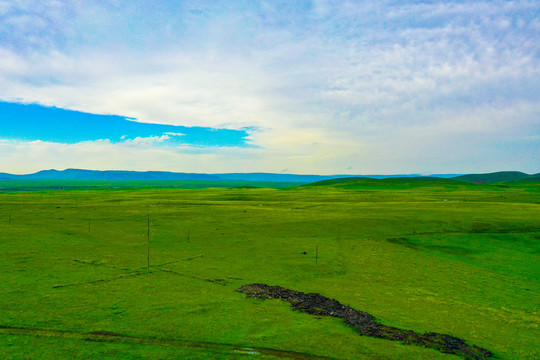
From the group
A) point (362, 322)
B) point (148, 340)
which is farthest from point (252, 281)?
point (148, 340)

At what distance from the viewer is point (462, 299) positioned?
2050 cm

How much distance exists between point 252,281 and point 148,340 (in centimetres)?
943

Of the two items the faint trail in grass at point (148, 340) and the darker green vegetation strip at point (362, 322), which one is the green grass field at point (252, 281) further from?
the darker green vegetation strip at point (362, 322)

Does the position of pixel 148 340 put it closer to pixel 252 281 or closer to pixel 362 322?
pixel 362 322

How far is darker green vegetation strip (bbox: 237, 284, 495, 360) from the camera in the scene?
1362 centimetres

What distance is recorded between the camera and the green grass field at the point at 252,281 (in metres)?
13.6

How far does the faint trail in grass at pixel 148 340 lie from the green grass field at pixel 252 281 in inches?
2.6

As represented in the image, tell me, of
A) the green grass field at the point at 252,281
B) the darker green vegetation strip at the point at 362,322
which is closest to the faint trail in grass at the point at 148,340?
the green grass field at the point at 252,281

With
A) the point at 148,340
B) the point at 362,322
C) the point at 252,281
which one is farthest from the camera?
the point at 252,281

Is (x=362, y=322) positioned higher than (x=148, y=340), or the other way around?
(x=148, y=340)

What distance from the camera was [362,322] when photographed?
15.7 m

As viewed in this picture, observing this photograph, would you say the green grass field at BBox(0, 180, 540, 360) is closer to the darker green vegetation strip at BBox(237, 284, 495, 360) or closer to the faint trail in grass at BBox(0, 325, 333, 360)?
the faint trail in grass at BBox(0, 325, 333, 360)

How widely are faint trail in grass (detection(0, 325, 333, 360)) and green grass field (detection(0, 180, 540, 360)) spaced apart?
2.6 inches

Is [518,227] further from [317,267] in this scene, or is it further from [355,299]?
[355,299]
